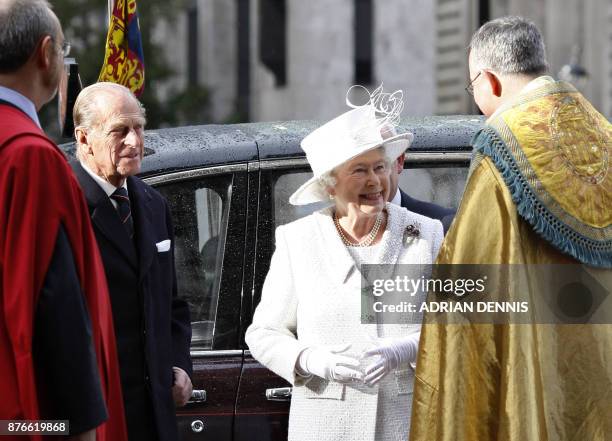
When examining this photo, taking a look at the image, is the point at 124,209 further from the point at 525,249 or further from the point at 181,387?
the point at 525,249

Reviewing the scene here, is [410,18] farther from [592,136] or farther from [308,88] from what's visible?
[592,136]

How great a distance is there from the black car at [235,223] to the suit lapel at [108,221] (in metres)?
0.66

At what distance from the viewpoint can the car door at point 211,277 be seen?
5070 millimetres

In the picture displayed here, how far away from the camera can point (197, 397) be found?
507 cm

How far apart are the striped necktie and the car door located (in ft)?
1.81

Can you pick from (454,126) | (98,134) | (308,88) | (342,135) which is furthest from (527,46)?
(308,88)

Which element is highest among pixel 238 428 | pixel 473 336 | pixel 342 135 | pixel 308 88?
pixel 308 88

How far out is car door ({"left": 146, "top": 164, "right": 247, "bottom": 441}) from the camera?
507cm

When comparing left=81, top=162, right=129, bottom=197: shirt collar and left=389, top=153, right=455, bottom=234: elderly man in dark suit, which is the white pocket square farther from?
left=389, top=153, right=455, bottom=234: elderly man in dark suit

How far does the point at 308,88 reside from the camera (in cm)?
2867

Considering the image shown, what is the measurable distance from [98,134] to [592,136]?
1614 millimetres

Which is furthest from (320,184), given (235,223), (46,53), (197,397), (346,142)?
(46,53)

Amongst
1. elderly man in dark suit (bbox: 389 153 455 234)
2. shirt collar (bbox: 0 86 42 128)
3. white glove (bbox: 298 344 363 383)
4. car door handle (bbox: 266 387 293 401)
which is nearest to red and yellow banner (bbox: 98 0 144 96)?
elderly man in dark suit (bbox: 389 153 455 234)

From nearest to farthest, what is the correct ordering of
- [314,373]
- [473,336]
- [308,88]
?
[473,336], [314,373], [308,88]
